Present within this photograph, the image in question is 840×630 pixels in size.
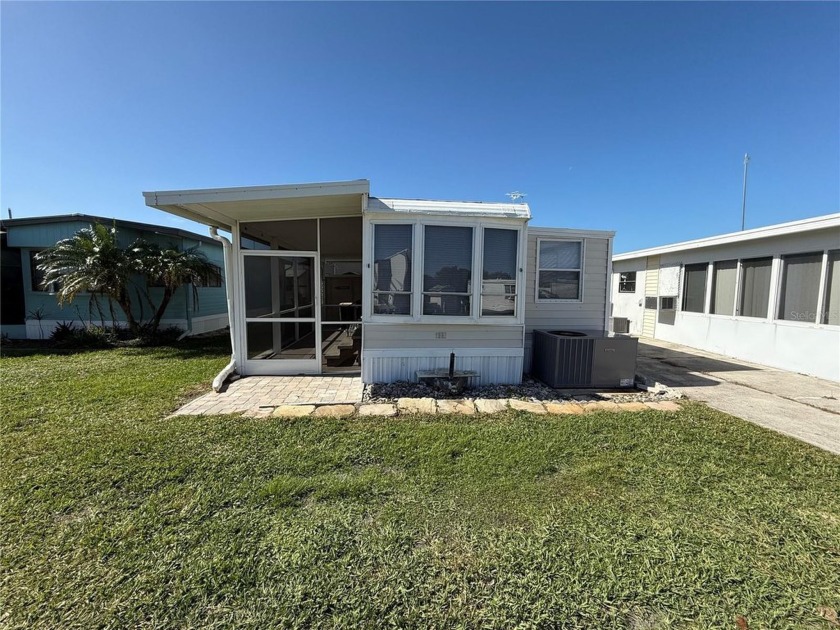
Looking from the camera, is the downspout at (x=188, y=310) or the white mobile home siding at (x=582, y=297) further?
the downspout at (x=188, y=310)

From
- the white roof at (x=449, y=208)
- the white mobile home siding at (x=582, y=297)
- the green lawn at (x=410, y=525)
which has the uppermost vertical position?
the white roof at (x=449, y=208)

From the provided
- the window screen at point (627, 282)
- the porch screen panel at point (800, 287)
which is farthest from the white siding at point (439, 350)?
the window screen at point (627, 282)

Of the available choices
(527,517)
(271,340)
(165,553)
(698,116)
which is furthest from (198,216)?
(698,116)

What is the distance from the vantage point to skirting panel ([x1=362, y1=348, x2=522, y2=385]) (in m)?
5.18

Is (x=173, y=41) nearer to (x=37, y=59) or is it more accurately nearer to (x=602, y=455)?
(x=37, y=59)

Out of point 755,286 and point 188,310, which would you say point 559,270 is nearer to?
point 755,286

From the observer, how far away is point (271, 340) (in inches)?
235

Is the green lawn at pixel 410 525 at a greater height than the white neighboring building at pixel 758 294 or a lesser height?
lesser

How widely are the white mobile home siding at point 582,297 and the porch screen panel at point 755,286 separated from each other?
4.36m

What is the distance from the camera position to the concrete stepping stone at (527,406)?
423cm

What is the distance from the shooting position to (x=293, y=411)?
13.3 ft

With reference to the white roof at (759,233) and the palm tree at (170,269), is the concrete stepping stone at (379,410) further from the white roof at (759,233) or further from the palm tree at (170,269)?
the white roof at (759,233)

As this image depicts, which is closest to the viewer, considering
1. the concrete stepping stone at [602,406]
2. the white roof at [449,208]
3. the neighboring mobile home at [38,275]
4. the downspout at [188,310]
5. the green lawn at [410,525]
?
the green lawn at [410,525]

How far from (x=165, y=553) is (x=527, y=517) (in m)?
2.24
